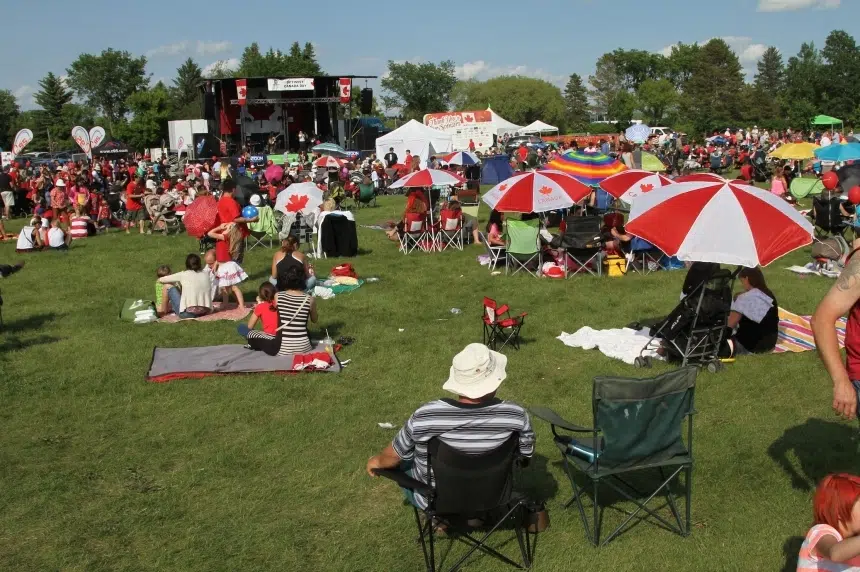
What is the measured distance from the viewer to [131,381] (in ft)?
24.6

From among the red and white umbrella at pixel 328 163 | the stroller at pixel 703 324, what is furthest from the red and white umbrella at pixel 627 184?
the red and white umbrella at pixel 328 163

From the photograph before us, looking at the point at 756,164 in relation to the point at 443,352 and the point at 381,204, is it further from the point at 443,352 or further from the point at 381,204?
the point at 443,352

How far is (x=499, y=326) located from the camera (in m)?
7.98

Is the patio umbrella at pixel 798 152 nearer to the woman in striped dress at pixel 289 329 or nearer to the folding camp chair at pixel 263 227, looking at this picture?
the folding camp chair at pixel 263 227

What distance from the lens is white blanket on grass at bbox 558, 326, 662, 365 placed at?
7.75 metres

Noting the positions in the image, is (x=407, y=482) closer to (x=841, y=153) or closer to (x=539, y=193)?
(x=539, y=193)

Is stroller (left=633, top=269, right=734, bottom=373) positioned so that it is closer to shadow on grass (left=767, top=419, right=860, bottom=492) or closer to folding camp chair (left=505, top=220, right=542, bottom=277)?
shadow on grass (left=767, top=419, right=860, bottom=492)

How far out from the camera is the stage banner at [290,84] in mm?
38281

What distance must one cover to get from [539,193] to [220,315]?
4.71m

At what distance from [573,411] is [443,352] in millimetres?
2110

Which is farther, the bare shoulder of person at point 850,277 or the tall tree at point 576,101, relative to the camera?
the tall tree at point 576,101

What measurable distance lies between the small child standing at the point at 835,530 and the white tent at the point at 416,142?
27.1 meters

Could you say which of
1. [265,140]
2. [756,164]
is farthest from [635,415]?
[265,140]

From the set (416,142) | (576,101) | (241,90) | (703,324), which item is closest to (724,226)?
(703,324)
